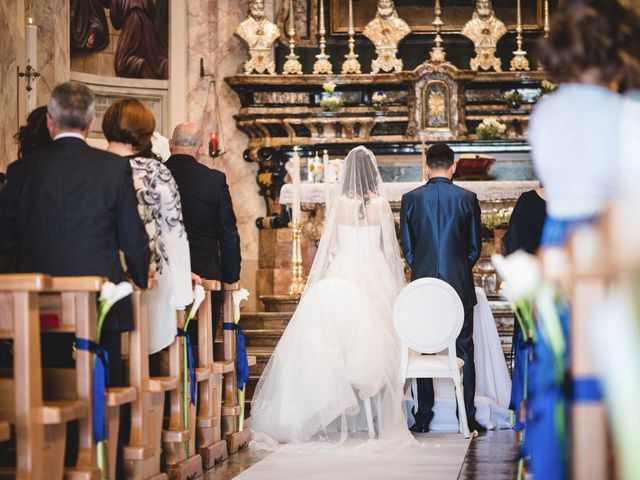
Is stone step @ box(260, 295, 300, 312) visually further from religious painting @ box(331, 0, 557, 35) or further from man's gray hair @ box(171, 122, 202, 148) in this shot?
man's gray hair @ box(171, 122, 202, 148)

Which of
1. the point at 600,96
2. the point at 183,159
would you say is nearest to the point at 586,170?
the point at 600,96

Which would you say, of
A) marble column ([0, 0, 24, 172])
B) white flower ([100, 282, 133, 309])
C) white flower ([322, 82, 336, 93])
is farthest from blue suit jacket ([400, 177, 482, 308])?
white flower ([322, 82, 336, 93])

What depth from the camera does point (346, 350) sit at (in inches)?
287

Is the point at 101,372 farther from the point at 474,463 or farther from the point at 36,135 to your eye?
the point at 474,463

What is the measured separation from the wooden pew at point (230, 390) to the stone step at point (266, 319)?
3.20 m

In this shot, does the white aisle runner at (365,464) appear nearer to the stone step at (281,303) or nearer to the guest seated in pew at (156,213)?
the guest seated in pew at (156,213)

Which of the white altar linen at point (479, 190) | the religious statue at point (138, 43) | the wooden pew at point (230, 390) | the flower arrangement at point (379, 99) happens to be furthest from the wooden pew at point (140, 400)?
the religious statue at point (138, 43)

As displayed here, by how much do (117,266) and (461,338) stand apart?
3.28 meters

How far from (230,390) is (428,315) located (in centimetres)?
131

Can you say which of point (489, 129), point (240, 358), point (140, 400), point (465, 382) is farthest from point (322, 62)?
point (140, 400)

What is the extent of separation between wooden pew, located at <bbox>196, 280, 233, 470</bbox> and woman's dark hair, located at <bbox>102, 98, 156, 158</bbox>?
1101 mm

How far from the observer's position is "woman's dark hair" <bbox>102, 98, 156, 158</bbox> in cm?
542

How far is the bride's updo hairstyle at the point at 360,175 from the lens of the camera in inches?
309

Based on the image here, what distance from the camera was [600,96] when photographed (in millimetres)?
3195
